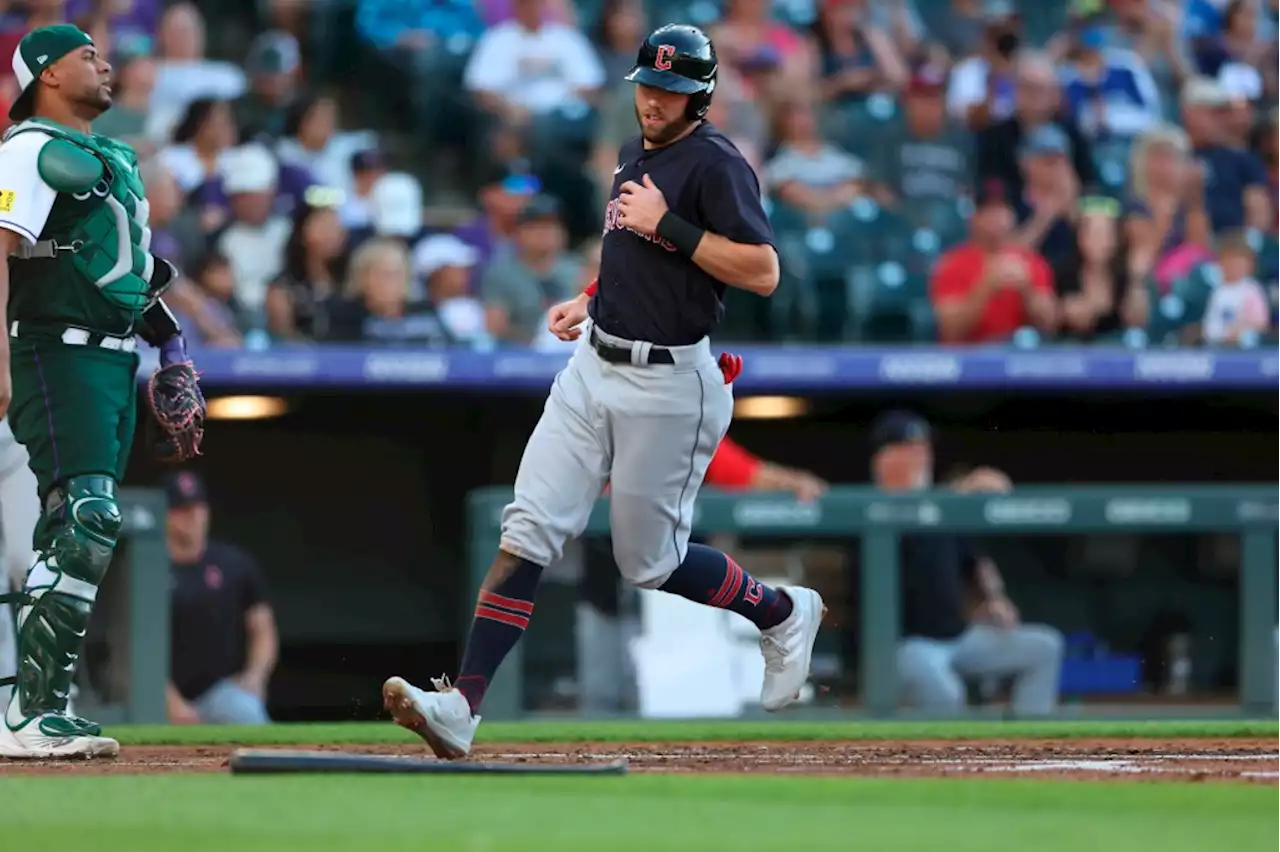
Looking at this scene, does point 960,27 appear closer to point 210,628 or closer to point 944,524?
point 944,524

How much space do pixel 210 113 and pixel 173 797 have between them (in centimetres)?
704

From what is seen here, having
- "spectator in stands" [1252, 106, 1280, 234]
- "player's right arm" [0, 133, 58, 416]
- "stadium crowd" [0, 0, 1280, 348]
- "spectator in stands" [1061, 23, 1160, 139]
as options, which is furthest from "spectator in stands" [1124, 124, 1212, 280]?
"player's right arm" [0, 133, 58, 416]

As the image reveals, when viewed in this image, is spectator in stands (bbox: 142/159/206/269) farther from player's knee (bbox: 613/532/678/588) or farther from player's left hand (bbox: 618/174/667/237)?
player's left hand (bbox: 618/174/667/237)

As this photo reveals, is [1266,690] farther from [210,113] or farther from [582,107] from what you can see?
[210,113]

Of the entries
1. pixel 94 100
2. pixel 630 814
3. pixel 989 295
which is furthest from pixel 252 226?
pixel 630 814

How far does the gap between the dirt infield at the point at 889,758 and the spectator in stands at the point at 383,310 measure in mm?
3517

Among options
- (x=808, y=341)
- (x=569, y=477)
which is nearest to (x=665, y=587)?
(x=569, y=477)

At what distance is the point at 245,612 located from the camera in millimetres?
9328

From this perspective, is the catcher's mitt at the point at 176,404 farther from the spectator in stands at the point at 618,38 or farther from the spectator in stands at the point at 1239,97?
the spectator in stands at the point at 1239,97

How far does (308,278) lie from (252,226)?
0.47 metres

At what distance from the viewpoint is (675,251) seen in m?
5.36

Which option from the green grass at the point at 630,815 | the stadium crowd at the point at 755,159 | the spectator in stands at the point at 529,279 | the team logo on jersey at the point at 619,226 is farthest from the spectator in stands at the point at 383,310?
the green grass at the point at 630,815

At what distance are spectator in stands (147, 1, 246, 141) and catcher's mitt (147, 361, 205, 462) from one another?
5.41 metres

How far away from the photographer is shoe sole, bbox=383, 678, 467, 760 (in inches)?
197
